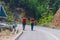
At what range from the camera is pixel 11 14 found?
68.4 metres

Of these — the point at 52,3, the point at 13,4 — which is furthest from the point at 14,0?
the point at 52,3

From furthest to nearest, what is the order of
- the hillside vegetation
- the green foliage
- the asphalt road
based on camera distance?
the hillside vegetation → the green foliage → the asphalt road

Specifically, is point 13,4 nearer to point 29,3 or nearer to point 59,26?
point 29,3

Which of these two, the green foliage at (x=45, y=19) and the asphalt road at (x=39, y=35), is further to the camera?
the green foliage at (x=45, y=19)

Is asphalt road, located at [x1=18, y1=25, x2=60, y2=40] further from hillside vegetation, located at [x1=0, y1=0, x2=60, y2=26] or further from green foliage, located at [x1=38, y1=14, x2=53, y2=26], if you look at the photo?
hillside vegetation, located at [x1=0, y1=0, x2=60, y2=26]

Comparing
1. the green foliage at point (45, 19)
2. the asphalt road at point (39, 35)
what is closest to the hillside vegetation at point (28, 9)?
the green foliage at point (45, 19)

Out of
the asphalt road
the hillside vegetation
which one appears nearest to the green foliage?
the hillside vegetation

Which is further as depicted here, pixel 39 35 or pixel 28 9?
pixel 28 9

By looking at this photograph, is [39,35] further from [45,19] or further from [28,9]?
[28,9]

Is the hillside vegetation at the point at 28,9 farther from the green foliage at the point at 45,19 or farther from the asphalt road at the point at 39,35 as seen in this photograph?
the asphalt road at the point at 39,35

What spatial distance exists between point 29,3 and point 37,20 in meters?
4.91

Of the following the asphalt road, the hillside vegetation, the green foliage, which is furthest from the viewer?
the hillside vegetation

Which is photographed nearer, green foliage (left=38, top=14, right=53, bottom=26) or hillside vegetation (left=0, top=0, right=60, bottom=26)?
green foliage (left=38, top=14, right=53, bottom=26)

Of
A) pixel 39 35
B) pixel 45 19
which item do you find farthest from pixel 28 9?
pixel 39 35
